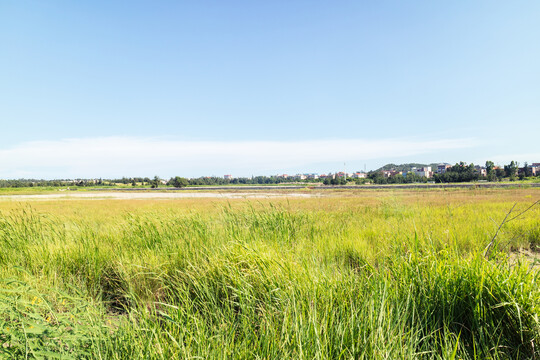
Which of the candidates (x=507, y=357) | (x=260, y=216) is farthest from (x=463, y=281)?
(x=260, y=216)

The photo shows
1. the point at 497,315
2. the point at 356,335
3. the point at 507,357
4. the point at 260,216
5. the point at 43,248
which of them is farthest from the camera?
the point at 260,216

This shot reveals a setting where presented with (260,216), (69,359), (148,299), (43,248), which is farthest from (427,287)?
(43,248)

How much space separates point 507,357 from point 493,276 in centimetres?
59

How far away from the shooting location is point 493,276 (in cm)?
230

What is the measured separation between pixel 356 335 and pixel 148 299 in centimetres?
255

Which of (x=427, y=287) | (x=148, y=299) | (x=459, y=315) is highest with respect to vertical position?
(x=427, y=287)

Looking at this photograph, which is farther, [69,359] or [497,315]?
[497,315]

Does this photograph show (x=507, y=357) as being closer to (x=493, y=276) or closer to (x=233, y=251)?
(x=493, y=276)

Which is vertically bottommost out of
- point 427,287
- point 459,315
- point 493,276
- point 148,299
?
point 148,299

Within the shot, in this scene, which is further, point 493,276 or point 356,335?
point 493,276

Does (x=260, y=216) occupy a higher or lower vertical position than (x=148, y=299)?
higher

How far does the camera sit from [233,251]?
3367 mm

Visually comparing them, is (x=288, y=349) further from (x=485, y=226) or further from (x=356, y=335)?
(x=485, y=226)

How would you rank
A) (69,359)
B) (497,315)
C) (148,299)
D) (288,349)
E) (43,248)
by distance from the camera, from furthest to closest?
(43,248) → (148,299) → (497,315) → (288,349) → (69,359)
